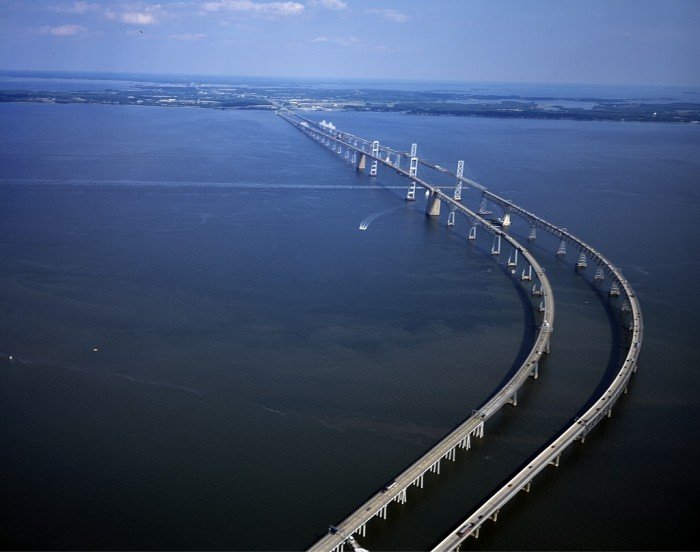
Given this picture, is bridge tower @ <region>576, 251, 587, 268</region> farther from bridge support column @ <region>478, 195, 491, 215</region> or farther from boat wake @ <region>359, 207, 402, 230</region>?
boat wake @ <region>359, 207, 402, 230</region>

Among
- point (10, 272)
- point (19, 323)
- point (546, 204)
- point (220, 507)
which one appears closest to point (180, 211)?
point (10, 272)

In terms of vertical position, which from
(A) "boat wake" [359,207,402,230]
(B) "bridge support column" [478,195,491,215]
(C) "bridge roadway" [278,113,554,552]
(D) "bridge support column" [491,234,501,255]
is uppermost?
(B) "bridge support column" [478,195,491,215]

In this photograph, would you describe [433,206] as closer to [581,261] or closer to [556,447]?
[581,261]

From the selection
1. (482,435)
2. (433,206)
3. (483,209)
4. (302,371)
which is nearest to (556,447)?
(482,435)

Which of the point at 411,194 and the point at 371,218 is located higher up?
the point at 411,194

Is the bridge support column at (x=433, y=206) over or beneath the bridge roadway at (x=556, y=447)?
over

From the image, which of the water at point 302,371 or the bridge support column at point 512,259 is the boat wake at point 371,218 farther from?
the bridge support column at point 512,259

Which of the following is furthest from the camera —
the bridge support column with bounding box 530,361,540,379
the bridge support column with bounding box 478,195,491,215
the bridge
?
the bridge support column with bounding box 478,195,491,215

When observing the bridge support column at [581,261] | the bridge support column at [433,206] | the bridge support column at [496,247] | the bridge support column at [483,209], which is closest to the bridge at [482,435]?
the bridge support column at [581,261]

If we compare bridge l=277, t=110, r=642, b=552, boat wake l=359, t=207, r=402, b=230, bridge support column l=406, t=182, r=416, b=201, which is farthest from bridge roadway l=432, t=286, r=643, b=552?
bridge support column l=406, t=182, r=416, b=201
